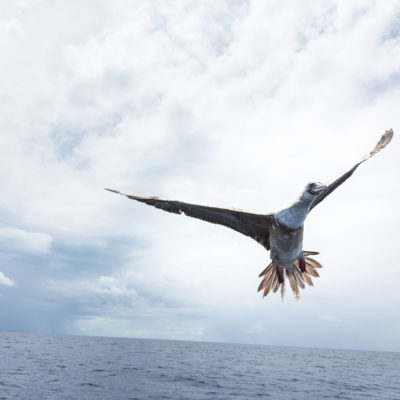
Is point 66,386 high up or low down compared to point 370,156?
down

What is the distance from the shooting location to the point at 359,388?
137ft

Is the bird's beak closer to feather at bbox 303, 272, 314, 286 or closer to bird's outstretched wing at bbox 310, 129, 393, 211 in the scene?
bird's outstretched wing at bbox 310, 129, 393, 211

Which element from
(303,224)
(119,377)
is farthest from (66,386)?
(303,224)

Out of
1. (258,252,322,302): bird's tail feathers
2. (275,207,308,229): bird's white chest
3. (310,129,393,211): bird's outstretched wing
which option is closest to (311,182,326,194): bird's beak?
(275,207,308,229): bird's white chest

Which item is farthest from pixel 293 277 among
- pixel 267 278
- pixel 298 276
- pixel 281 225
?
pixel 281 225

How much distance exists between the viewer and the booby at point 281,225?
32.0 ft

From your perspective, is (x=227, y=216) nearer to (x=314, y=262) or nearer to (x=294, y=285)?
(x=294, y=285)

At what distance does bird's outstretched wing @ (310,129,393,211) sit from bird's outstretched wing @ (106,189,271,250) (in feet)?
5.43

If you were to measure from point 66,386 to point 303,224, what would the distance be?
94.7 ft

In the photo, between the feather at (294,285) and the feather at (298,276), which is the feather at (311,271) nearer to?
the feather at (298,276)

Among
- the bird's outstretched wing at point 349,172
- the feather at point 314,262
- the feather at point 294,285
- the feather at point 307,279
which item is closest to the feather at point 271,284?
the feather at point 294,285

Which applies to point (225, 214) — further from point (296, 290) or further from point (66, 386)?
point (66, 386)

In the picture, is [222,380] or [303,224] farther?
[222,380]

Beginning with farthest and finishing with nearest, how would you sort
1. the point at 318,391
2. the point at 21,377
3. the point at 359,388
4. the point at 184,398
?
the point at 359,388 < the point at 318,391 < the point at 21,377 < the point at 184,398
